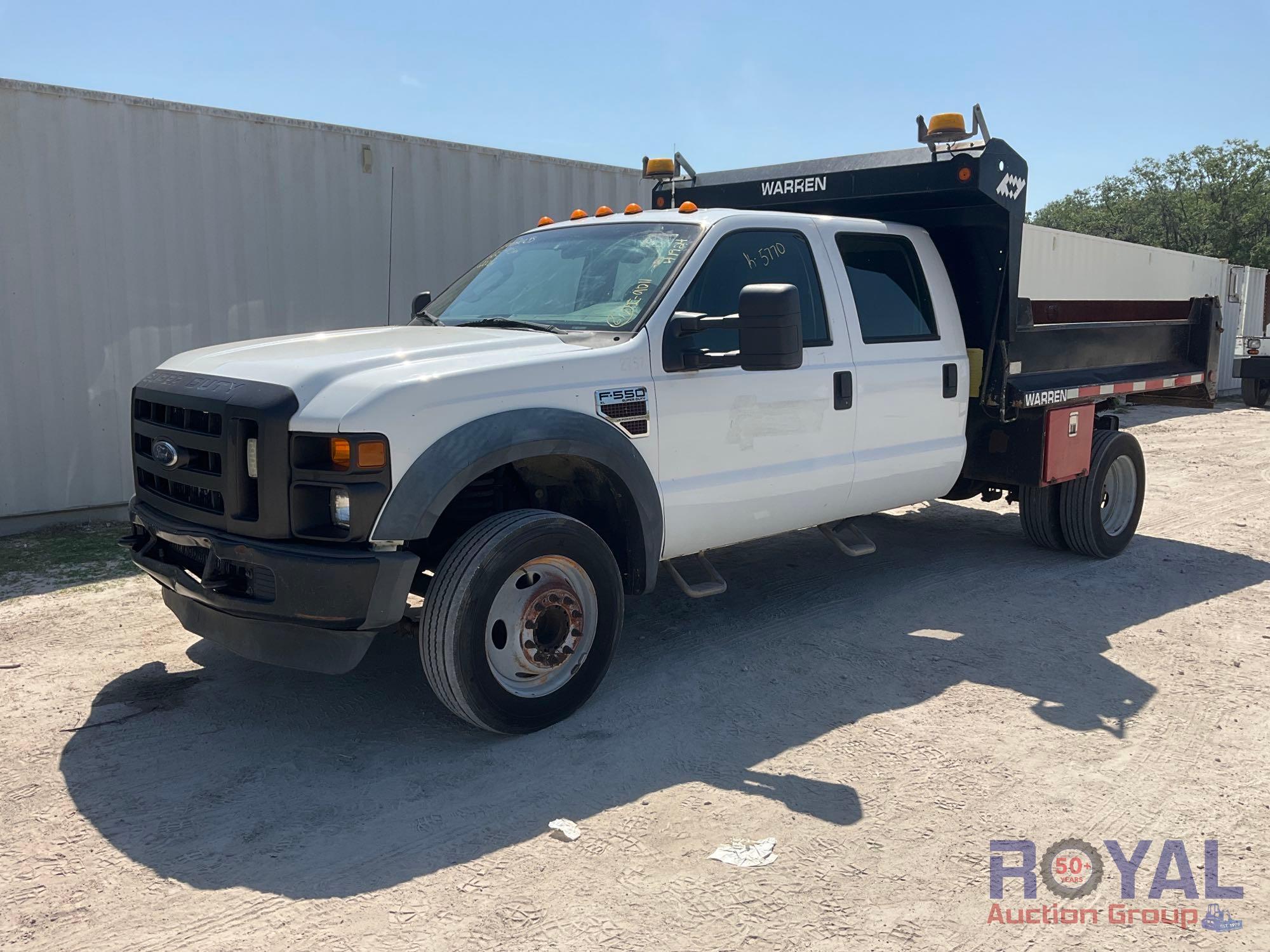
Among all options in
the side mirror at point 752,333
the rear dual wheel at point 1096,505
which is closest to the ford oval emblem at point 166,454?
the side mirror at point 752,333

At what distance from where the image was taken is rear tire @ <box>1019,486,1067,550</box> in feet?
23.1

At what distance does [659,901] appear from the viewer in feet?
9.98

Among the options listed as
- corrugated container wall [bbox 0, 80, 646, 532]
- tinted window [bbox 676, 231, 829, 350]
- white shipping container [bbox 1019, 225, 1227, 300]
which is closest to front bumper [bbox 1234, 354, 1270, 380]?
white shipping container [bbox 1019, 225, 1227, 300]

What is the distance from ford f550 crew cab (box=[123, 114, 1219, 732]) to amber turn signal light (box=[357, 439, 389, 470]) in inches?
0.4

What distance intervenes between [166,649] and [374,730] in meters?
1.58

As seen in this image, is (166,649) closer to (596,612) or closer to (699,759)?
(596,612)

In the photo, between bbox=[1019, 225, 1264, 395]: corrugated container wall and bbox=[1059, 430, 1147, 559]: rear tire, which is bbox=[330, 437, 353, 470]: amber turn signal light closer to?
bbox=[1059, 430, 1147, 559]: rear tire

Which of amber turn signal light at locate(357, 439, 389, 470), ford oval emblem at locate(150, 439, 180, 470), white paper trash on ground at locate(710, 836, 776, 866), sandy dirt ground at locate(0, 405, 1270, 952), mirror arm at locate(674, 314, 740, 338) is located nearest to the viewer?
sandy dirt ground at locate(0, 405, 1270, 952)

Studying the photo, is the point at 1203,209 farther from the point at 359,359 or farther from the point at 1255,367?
the point at 359,359

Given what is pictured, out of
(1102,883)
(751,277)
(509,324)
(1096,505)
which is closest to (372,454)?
(509,324)

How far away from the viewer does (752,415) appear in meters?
4.87

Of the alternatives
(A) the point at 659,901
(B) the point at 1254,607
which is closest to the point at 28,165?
(A) the point at 659,901

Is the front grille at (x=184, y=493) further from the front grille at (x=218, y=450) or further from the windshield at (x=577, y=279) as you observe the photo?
the windshield at (x=577, y=279)

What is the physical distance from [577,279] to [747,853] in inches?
108
